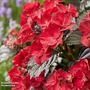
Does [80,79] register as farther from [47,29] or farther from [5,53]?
[5,53]

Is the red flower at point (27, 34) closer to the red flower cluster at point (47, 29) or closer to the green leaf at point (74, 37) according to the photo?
the red flower cluster at point (47, 29)

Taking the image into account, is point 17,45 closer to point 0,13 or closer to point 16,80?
point 16,80

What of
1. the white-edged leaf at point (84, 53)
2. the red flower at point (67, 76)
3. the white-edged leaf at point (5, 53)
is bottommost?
the red flower at point (67, 76)

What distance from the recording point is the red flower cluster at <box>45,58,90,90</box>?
46cm

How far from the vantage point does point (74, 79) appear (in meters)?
0.49

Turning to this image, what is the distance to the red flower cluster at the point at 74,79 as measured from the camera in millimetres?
460

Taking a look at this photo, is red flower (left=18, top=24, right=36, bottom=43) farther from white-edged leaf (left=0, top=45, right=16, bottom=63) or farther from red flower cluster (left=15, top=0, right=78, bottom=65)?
white-edged leaf (left=0, top=45, right=16, bottom=63)

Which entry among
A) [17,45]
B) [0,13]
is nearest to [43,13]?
[17,45]

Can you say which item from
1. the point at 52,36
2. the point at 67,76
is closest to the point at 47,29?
the point at 52,36

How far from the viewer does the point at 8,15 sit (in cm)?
162

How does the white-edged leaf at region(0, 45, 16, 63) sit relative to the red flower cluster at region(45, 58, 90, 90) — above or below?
above

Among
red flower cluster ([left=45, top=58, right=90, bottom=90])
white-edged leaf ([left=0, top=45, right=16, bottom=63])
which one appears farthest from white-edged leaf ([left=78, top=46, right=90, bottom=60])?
white-edged leaf ([left=0, top=45, right=16, bottom=63])

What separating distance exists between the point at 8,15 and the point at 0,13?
9 cm

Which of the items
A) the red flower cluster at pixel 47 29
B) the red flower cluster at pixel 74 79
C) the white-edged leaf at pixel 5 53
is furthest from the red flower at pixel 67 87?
the white-edged leaf at pixel 5 53
